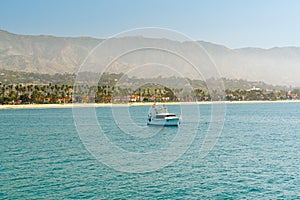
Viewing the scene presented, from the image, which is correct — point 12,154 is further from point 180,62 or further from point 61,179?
point 180,62

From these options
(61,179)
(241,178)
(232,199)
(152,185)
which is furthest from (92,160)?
(232,199)

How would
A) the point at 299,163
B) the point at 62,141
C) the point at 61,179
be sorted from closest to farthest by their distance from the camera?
the point at 61,179, the point at 299,163, the point at 62,141

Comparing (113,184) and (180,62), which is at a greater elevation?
(180,62)

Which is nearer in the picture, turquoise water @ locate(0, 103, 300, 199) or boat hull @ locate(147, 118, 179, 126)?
turquoise water @ locate(0, 103, 300, 199)

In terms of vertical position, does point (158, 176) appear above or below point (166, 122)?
below

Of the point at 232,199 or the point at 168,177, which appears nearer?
the point at 232,199

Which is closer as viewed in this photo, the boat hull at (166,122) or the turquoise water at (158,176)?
the turquoise water at (158,176)

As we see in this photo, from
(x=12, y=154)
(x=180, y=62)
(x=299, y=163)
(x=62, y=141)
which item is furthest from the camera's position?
(x=62, y=141)

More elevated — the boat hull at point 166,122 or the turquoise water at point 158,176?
the boat hull at point 166,122

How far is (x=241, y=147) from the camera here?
56938mm

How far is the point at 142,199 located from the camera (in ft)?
96.6

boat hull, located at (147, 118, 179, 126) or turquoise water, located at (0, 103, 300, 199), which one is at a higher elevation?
Result: boat hull, located at (147, 118, 179, 126)

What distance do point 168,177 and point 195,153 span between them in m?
15.0

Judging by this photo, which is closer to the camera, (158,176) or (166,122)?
(158,176)
